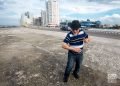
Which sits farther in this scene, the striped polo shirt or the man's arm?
the striped polo shirt

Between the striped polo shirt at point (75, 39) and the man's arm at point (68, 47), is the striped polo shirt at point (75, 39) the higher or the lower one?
the higher one

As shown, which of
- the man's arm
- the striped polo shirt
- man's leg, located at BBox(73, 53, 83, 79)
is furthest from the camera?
man's leg, located at BBox(73, 53, 83, 79)

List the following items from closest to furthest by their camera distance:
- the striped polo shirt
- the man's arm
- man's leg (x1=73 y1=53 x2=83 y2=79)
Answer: the man's arm → the striped polo shirt → man's leg (x1=73 y1=53 x2=83 y2=79)

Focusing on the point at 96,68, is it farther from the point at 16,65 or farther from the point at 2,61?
the point at 2,61

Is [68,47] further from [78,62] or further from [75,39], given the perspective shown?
[78,62]

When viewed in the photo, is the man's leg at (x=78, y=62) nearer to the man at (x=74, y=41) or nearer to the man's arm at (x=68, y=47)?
the man at (x=74, y=41)

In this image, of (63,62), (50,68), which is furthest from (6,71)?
(63,62)

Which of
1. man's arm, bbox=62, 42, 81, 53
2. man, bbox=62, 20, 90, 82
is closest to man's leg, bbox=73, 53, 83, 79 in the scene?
man, bbox=62, 20, 90, 82

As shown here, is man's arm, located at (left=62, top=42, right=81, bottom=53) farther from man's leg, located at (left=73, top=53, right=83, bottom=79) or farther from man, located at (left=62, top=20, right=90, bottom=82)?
man's leg, located at (left=73, top=53, right=83, bottom=79)

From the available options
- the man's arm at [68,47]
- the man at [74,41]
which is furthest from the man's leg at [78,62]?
the man's arm at [68,47]

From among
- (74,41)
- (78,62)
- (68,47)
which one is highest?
(74,41)

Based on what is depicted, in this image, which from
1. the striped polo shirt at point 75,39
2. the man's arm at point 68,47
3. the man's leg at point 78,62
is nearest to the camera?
the man's arm at point 68,47

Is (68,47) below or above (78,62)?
above

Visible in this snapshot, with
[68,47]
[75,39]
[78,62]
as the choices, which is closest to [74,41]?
[75,39]
